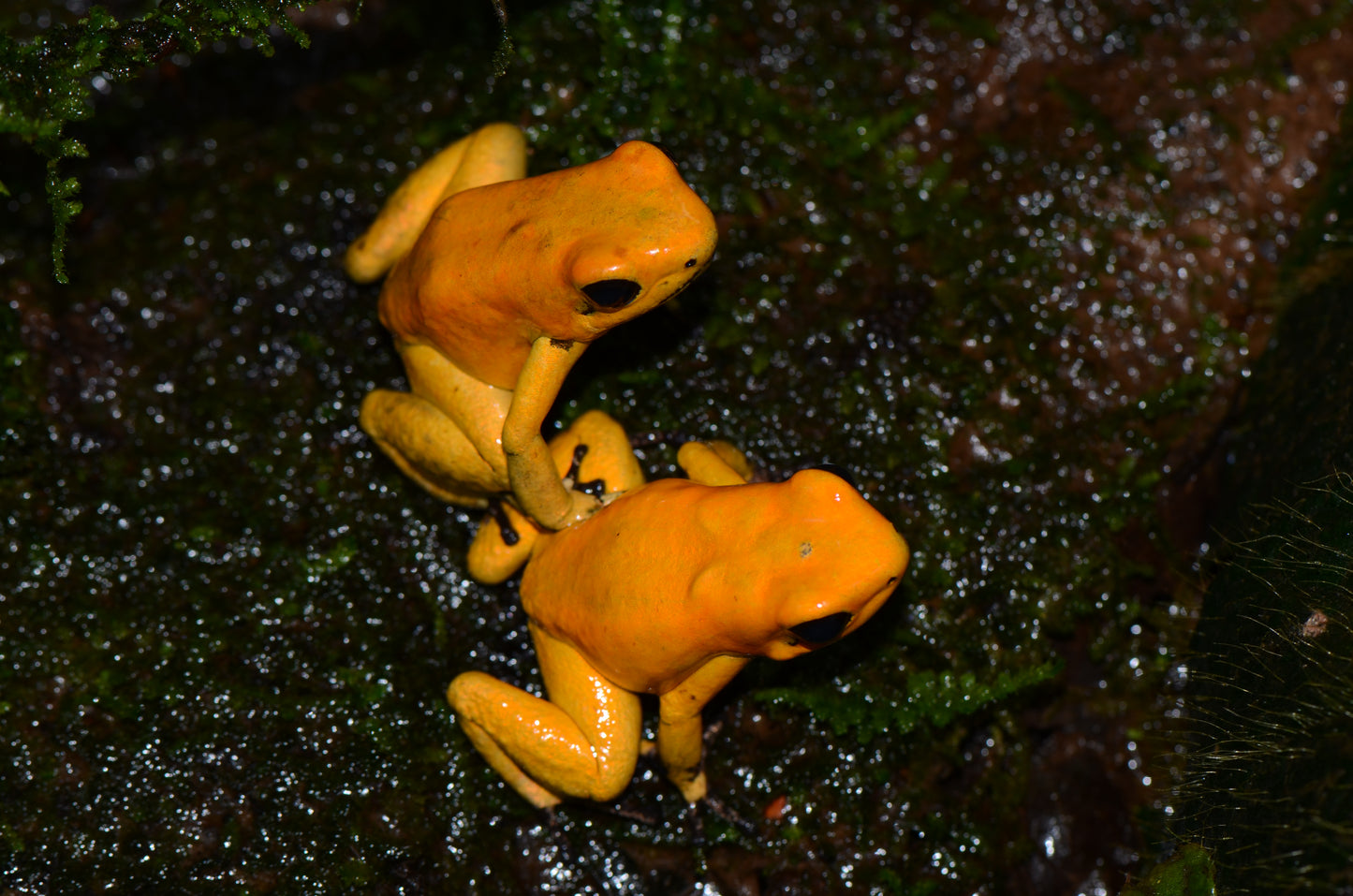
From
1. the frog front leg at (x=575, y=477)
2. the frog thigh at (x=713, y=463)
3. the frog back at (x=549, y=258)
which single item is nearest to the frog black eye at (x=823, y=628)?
the frog thigh at (x=713, y=463)

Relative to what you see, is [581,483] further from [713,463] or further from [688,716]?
[688,716]

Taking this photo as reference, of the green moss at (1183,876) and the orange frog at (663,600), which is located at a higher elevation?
the orange frog at (663,600)

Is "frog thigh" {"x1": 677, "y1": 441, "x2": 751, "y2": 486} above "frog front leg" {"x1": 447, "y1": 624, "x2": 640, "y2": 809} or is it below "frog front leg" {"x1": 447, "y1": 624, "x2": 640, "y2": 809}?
above

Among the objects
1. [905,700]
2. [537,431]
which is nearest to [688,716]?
[905,700]

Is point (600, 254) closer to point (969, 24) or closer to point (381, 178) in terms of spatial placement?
point (381, 178)

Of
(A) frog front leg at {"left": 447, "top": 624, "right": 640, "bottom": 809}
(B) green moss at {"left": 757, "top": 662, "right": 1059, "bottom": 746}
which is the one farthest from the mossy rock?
(A) frog front leg at {"left": 447, "top": 624, "right": 640, "bottom": 809}

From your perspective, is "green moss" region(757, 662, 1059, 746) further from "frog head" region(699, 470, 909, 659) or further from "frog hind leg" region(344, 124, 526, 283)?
"frog hind leg" region(344, 124, 526, 283)

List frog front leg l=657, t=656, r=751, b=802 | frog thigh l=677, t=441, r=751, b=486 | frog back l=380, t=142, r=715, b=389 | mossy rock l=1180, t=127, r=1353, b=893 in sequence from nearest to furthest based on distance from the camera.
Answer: mossy rock l=1180, t=127, r=1353, b=893, frog back l=380, t=142, r=715, b=389, frog front leg l=657, t=656, r=751, b=802, frog thigh l=677, t=441, r=751, b=486

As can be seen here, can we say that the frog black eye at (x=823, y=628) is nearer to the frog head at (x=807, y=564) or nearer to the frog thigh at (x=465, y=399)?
the frog head at (x=807, y=564)
